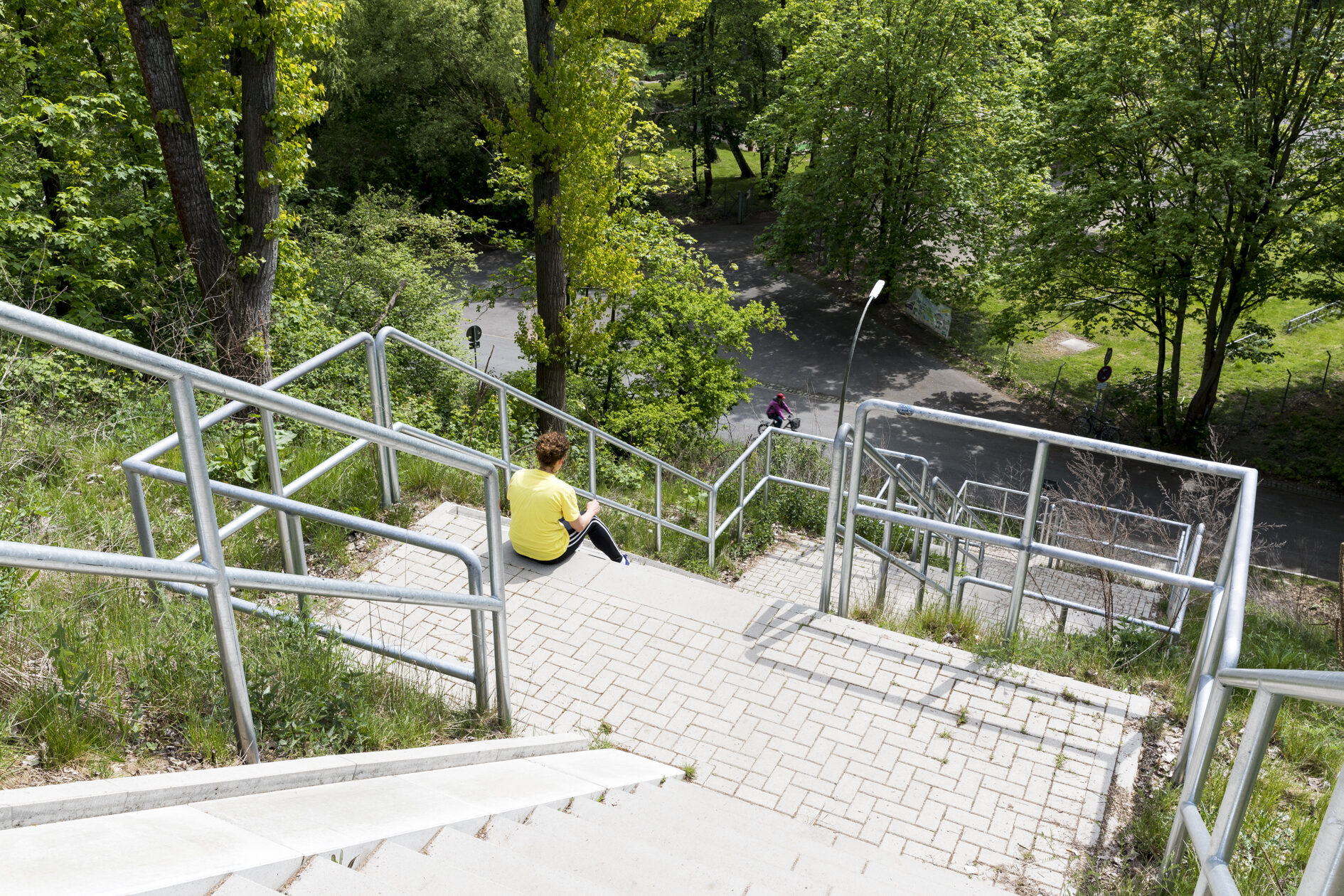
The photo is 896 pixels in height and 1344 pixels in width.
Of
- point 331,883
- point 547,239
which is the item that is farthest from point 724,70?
point 331,883

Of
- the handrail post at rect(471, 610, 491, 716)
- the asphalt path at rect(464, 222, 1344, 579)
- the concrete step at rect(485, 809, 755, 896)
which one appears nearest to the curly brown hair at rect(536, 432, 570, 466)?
the handrail post at rect(471, 610, 491, 716)

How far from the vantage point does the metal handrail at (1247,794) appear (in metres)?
1.82

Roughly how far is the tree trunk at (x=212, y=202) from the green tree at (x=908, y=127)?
58.1 feet

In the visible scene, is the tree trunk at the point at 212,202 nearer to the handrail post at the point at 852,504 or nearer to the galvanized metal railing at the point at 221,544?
the galvanized metal railing at the point at 221,544

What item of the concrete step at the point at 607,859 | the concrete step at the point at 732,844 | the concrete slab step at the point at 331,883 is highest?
the concrete slab step at the point at 331,883

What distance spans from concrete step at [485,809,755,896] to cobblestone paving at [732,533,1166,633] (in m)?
5.26

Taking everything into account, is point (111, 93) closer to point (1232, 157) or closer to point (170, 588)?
point (170, 588)

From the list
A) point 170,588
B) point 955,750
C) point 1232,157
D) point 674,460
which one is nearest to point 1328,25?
point 1232,157

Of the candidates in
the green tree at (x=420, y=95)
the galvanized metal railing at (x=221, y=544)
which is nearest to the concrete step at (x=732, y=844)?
the galvanized metal railing at (x=221, y=544)

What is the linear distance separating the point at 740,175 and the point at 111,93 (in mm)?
31780

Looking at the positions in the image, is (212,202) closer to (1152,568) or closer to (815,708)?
(815,708)

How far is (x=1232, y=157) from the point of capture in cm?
1742

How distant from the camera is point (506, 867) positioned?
2.83m

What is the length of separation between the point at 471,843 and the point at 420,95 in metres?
34.1
